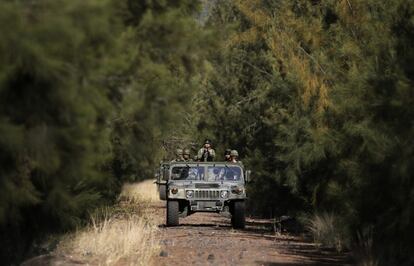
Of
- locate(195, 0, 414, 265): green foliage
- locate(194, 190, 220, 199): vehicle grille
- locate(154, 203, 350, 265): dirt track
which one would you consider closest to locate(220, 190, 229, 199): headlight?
locate(194, 190, 220, 199): vehicle grille

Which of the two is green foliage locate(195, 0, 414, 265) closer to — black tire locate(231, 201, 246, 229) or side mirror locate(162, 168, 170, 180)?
black tire locate(231, 201, 246, 229)

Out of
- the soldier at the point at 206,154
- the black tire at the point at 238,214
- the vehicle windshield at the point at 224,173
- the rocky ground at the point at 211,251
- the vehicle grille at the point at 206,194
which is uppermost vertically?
the soldier at the point at 206,154

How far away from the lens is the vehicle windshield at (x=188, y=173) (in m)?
23.3

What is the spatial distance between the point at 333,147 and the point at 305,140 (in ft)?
17.4

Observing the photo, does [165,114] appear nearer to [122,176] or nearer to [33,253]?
[33,253]

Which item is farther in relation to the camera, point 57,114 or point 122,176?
point 122,176

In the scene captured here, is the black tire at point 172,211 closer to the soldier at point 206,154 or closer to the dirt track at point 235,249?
the dirt track at point 235,249

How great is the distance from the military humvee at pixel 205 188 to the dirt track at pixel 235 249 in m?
0.54

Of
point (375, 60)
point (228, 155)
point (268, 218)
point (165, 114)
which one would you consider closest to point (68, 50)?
point (165, 114)

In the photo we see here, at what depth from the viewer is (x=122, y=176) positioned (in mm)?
23031

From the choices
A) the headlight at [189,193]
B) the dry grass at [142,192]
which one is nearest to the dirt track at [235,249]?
the headlight at [189,193]

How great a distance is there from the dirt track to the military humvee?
54 cm

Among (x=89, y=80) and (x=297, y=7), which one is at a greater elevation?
(x=297, y=7)

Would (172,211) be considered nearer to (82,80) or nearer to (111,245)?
(111,245)
